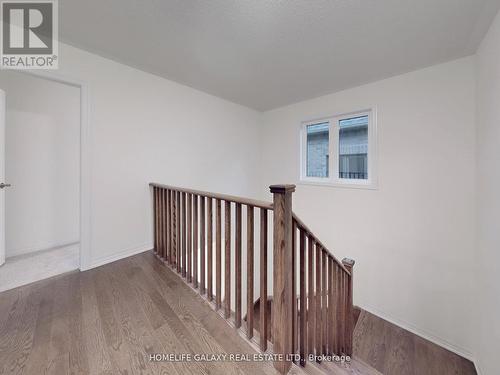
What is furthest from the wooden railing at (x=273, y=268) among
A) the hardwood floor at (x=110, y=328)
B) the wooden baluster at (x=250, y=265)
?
the hardwood floor at (x=110, y=328)

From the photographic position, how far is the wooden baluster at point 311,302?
4.78 feet

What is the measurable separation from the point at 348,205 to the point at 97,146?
10.3 feet

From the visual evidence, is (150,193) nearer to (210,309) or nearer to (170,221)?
(170,221)

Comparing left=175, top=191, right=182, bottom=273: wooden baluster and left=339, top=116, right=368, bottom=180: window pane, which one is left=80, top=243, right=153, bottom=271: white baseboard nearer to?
left=175, top=191, right=182, bottom=273: wooden baluster

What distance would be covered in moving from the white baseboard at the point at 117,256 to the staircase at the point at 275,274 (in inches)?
9.0

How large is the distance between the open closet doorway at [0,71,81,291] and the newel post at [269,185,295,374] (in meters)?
2.24

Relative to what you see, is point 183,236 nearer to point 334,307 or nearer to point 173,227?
point 173,227

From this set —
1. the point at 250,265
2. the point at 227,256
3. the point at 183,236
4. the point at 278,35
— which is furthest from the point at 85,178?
the point at 278,35

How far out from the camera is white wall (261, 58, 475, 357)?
2.29 meters

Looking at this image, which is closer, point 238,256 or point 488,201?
point 238,256

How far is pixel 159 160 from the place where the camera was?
9.11 feet

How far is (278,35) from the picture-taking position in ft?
6.33

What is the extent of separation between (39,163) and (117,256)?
5.34 ft

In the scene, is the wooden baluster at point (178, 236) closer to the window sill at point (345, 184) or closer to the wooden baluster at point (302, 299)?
the wooden baluster at point (302, 299)
